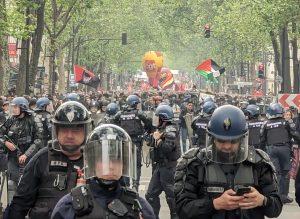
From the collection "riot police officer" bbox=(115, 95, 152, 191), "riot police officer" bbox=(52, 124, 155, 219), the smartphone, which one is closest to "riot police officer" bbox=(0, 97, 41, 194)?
"riot police officer" bbox=(115, 95, 152, 191)

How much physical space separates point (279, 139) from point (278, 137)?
4cm

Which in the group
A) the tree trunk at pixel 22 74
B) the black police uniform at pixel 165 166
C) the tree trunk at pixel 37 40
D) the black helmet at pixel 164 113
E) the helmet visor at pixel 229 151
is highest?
the tree trunk at pixel 37 40

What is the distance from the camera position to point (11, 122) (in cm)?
1257

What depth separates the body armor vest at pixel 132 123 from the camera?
48.0 feet

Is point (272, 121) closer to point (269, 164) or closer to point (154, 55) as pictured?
point (269, 164)

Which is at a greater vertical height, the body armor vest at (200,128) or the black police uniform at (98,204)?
the body armor vest at (200,128)

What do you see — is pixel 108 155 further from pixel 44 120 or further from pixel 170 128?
pixel 44 120

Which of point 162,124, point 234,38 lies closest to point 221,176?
point 162,124

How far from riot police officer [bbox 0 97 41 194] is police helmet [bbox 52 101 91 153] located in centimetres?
604

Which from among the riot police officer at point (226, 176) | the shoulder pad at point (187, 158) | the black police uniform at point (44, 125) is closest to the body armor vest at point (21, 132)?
the black police uniform at point (44, 125)

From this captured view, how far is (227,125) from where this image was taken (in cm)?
540

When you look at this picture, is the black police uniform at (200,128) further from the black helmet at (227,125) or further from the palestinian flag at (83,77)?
the palestinian flag at (83,77)

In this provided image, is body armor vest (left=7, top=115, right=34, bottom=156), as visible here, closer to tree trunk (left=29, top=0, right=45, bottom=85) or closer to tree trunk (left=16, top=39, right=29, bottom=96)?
tree trunk (left=16, top=39, right=29, bottom=96)

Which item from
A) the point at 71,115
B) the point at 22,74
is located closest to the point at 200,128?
the point at 71,115
